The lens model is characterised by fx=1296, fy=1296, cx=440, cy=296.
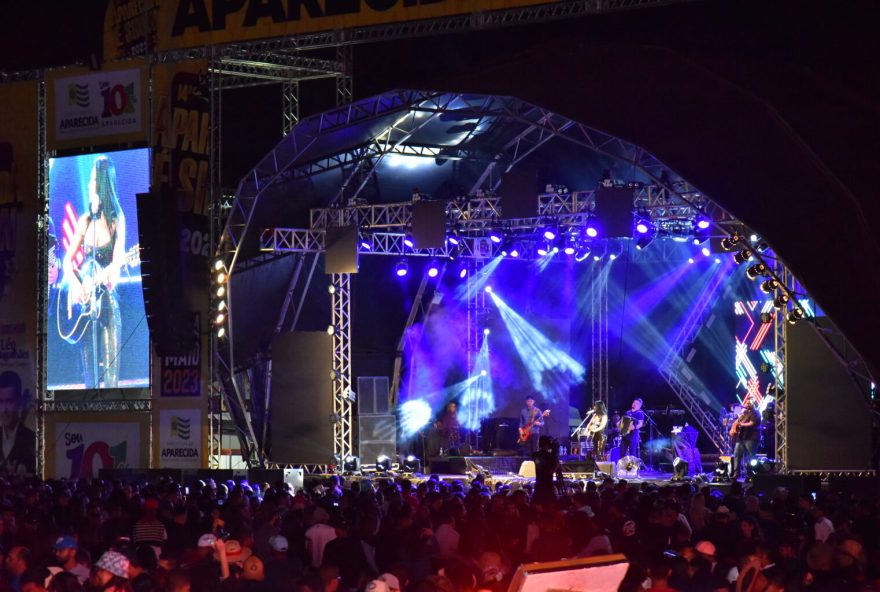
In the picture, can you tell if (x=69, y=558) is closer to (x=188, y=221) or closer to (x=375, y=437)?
(x=188, y=221)

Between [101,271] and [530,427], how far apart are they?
9.45m

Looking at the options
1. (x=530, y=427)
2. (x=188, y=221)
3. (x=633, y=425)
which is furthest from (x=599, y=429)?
(x=188, y=221)

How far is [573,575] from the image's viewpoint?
4320 millimetres

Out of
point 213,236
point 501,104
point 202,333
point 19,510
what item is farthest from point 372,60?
point 19,510

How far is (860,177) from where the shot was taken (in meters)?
15.8

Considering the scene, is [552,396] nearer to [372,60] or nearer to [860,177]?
[372,60]

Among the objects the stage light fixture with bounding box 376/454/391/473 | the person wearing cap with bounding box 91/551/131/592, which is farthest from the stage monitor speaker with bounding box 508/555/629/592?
the stage light fixture with bounding box 376/454/391/473

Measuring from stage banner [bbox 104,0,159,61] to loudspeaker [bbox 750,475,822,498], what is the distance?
13619 millimetres

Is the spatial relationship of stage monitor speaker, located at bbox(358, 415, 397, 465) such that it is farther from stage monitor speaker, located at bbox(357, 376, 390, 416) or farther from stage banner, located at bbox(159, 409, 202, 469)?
stage banner, located at bbox(159, 409, 202, 469)

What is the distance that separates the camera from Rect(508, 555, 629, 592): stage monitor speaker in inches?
165

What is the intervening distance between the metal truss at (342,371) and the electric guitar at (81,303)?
4.22 meters

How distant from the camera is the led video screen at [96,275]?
2497 cm

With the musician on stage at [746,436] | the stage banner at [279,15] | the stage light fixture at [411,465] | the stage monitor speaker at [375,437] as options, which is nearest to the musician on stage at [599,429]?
the musician on stage at [746,436]

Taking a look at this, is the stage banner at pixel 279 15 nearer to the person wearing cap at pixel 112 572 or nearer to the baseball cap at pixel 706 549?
the baseball cap at pixel 706 549
